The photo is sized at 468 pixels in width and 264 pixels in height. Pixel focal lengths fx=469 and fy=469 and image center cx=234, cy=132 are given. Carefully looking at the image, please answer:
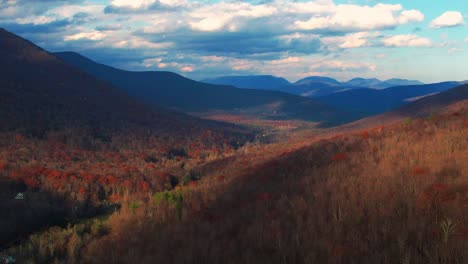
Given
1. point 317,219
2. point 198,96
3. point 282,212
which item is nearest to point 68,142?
point 282,212

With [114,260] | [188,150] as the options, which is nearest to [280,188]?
[114,260]

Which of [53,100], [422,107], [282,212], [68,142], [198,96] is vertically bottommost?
[68,142]

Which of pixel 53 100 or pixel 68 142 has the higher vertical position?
pixel 53 100

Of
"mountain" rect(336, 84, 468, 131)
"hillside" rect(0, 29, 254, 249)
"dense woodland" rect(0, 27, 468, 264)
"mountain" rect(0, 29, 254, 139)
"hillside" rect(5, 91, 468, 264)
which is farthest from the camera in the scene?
"mountain" rect(336, 84, 468, 131)

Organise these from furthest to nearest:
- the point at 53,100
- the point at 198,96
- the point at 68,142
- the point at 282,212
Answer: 1. the point at 198,96
2. the point at 53,100
3. the point at 68,142
4. the point at 282,212

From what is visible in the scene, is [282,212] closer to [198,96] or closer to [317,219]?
[317,219]

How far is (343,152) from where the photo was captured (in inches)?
641

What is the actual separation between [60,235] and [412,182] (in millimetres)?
8715

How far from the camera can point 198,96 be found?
16650cm

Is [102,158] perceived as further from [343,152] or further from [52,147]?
[343,152]

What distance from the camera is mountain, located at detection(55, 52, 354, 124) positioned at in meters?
147

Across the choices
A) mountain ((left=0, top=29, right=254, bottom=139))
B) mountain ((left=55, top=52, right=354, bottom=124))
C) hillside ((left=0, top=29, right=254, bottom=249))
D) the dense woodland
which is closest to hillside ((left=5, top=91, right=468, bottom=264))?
the dense woodland

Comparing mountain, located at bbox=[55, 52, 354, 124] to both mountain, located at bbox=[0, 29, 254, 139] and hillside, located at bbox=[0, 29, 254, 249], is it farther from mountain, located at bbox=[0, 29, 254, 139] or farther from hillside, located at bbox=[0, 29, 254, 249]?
hillside, located at bbox=[0, 29, 254, 249]

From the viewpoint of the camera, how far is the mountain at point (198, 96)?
147 m
